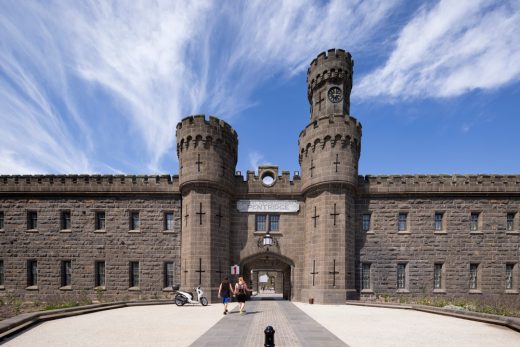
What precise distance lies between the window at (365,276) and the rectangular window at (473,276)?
6.71 metres

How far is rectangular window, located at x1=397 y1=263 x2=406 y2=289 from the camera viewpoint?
20219mm

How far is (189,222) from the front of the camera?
19594 millimetres

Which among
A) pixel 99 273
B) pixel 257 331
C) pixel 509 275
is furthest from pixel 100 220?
pixel 509 275

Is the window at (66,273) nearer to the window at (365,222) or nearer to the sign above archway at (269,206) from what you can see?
the sign above archway at (269,206)

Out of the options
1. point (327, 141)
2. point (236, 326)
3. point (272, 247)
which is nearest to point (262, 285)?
point (272, 247)

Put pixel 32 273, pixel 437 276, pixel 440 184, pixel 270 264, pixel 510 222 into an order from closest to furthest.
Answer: pixel 437 276 < pixel 510 222 < pixel 440 184 < pixel 32 273 < pixel 270 264

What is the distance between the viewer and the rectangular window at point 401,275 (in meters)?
20.2

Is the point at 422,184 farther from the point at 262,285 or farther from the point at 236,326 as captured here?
the point at 262,285

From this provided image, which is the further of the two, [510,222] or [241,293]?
[510,222]

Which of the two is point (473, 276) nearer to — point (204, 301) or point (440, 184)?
point (440, 184)

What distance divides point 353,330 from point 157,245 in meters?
14.8

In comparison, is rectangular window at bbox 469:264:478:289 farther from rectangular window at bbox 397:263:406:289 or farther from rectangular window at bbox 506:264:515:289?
rectangular window at bbox 397:263:406:289

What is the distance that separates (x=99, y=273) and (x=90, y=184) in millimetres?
6244

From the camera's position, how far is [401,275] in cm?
2030
